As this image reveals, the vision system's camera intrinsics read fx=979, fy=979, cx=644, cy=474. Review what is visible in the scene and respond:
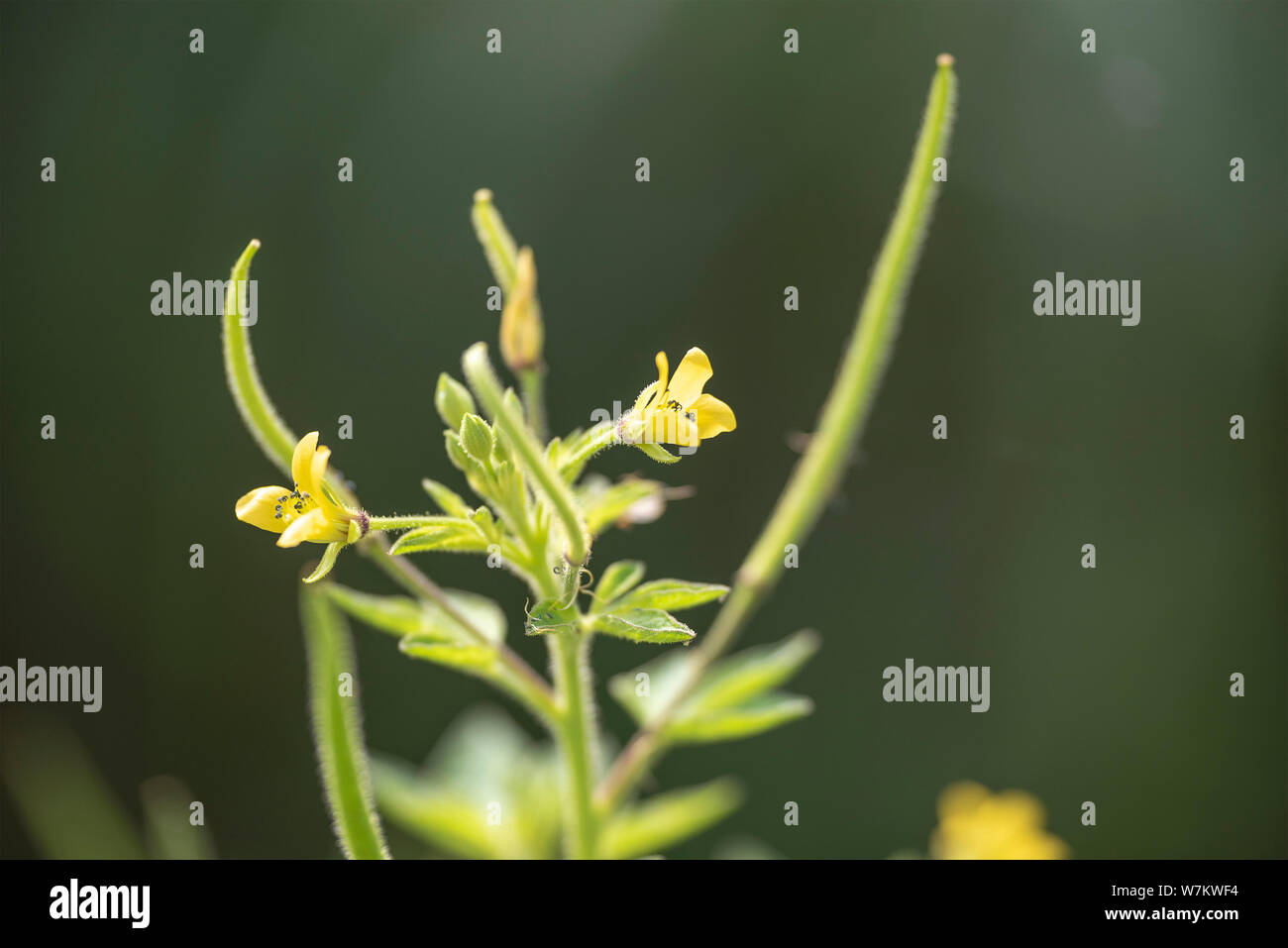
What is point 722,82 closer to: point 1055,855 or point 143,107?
point 143,107

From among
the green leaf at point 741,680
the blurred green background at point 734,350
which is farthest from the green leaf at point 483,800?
the blurred green background at point 734,350

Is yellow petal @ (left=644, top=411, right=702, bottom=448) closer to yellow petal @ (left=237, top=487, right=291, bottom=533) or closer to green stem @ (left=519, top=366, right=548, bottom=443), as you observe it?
green stem @ (left=519, top=366, right=548, bottom=443)

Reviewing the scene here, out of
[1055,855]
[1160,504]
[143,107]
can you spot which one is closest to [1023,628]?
[1160,504]

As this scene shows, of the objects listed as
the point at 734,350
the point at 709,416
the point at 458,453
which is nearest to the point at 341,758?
the point at 458,453

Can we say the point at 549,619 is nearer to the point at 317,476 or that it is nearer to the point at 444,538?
the point at 444,538

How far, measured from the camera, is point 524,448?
993mm

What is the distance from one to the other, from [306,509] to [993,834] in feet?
5.24

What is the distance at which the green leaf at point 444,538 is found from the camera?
3.98 ft

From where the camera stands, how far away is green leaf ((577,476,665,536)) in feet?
4.59

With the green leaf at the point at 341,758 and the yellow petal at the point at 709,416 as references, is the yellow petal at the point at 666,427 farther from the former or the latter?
the green leaf at the point at 341,758

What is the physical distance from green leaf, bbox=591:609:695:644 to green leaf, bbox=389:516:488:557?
19 centimetres

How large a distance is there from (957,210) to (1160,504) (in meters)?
1.60

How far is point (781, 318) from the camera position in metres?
4.16

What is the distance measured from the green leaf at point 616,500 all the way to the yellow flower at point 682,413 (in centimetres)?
15
